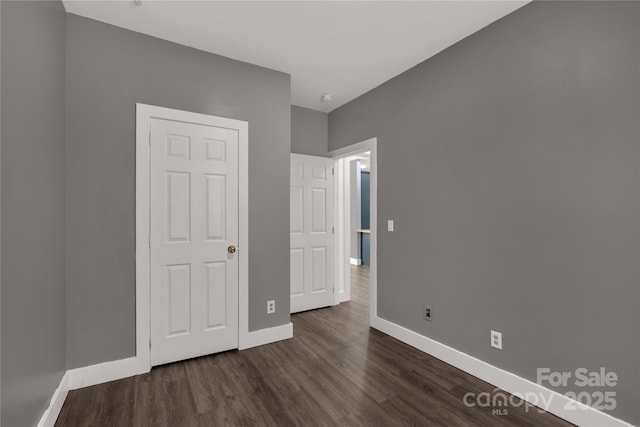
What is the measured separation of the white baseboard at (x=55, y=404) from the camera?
1.64 m

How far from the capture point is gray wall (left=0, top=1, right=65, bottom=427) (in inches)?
48.5

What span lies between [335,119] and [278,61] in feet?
4.46

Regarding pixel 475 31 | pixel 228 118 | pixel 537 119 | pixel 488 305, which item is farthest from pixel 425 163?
pixel 228 118

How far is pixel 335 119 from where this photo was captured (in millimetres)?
4059

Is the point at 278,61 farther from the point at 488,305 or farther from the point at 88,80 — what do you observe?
the point at 488,305

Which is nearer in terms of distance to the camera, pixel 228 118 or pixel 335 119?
pixel 228 118

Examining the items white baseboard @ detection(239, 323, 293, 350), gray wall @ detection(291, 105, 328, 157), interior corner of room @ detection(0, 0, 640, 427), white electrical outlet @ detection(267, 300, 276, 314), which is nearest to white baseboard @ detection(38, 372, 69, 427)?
interior corner of room @ detection(0, 0, 640, 427)

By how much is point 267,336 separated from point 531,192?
2625 mm

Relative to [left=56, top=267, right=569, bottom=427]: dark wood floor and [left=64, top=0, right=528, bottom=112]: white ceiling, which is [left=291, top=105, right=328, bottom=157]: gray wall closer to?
[left=64, top=0, right=528, bottom=112]: white ceiling

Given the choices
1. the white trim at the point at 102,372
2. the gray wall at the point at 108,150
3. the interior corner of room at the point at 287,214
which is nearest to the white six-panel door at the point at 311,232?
the interior corner of room at the point at 287,214

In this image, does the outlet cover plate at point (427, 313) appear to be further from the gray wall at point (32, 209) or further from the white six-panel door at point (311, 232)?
the gray wall at point (32, 209)

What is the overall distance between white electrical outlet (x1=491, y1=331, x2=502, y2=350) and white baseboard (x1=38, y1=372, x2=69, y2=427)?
2.97 meters

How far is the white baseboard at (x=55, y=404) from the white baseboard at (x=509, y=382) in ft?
9.08

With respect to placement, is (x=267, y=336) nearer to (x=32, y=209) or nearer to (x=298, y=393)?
(x=298, y=393)
